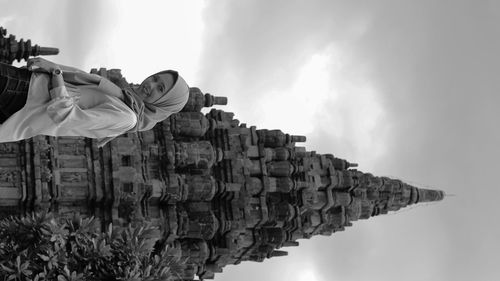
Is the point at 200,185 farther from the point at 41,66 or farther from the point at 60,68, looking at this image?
the point at 41,66

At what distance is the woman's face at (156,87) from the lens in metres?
14.4

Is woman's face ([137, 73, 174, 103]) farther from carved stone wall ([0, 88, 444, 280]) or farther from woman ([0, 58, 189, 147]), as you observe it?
carved stone wall ([0, 88, 444, 280])

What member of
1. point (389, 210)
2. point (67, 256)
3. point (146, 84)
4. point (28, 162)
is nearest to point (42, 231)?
point (67, 256)

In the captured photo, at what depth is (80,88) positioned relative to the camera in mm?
13375

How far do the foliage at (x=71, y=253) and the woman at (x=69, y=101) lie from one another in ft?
12.1

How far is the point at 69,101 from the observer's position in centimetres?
1265

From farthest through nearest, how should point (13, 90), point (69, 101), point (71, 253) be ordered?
point (71, 253) → point (69, 101) → point (13, 90)

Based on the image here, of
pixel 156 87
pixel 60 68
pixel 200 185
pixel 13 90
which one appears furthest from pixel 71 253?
pixel 200 185

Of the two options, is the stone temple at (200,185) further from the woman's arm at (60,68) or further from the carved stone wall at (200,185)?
the woman's arm at (60,68)

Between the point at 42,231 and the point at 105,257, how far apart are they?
1.52m

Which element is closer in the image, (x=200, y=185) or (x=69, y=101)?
(x=69, y=101)

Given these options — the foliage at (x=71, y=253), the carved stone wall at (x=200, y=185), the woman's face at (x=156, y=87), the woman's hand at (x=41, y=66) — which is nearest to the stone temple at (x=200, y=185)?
the carved stone wall at (x=200, y=185)

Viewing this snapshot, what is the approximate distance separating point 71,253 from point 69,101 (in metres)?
5.41

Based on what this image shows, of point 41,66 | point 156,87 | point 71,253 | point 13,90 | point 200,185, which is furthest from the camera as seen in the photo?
point 200,185
